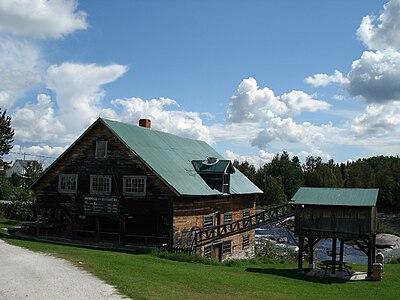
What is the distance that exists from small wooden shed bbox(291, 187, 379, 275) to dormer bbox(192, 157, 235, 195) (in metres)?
8.30

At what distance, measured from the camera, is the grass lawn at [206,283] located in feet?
53.2

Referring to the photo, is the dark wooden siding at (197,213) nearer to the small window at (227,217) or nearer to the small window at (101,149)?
the small window at (227,217)

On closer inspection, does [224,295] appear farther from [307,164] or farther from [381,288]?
[307,164]

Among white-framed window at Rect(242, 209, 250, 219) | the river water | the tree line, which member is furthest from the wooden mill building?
the tree line

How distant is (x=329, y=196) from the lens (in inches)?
1032

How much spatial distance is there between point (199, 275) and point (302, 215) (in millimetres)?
8735

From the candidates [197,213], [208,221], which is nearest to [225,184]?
[208,221]

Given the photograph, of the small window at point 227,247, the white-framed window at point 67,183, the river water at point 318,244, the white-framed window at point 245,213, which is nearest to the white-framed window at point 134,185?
the white-framed window at point 67,183

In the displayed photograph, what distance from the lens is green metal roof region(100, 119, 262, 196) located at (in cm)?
3043

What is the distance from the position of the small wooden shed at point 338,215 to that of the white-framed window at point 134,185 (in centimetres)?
989

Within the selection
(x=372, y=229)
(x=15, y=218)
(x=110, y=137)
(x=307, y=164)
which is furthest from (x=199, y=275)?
(x=307, y=164)

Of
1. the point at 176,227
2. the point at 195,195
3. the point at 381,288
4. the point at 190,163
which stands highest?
the point at 190,163

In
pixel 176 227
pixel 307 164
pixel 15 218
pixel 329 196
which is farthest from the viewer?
pixel 307 164

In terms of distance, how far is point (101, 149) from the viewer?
105 ft
